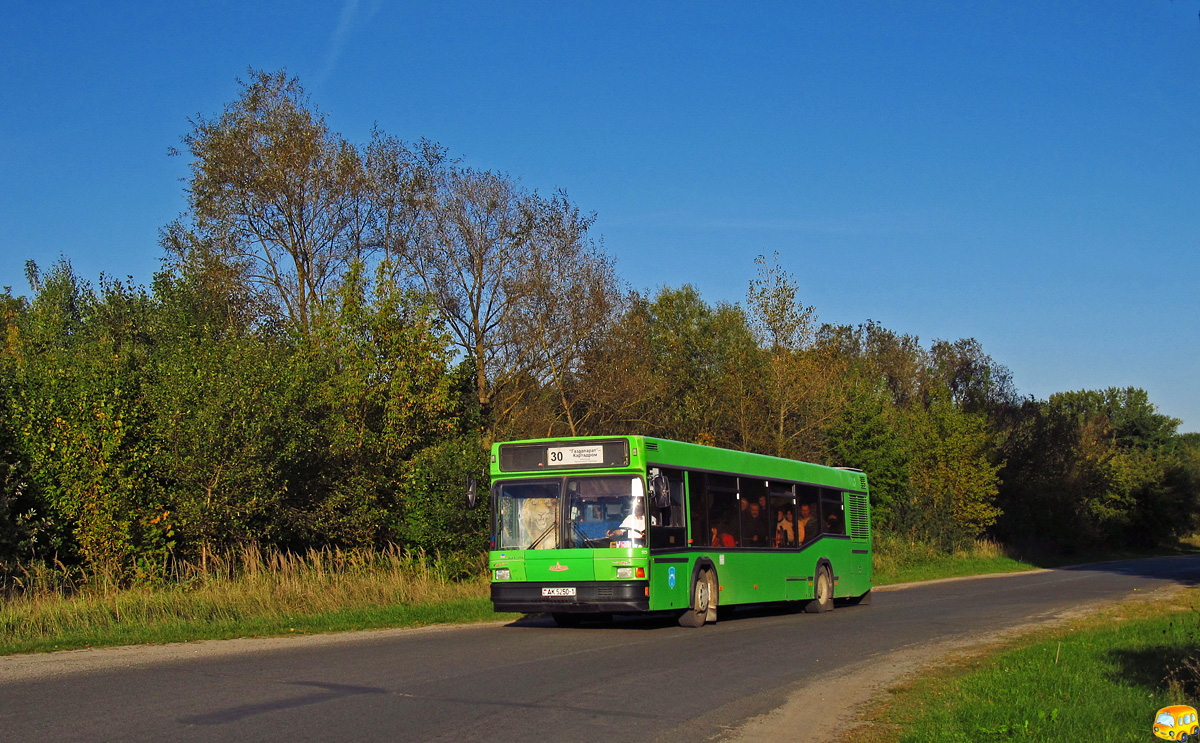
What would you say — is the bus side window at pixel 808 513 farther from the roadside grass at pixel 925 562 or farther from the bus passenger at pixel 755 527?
the roadside grass at pixel 925 562

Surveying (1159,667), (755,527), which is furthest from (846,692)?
(755,527)

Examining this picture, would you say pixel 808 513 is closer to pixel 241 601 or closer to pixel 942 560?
pixel 241 601

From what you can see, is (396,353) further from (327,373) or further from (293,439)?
(293,439)

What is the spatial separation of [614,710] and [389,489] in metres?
20.6

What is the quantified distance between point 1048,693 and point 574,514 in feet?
25.9

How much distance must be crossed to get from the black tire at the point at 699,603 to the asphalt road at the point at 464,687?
1.46 feet

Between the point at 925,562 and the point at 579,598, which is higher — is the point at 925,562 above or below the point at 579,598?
below

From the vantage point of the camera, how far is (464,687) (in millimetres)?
9828

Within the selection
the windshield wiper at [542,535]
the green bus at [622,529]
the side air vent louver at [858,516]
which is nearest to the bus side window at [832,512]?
the side air vent louver at [858,516]

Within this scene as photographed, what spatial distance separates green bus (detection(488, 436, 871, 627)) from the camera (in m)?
15.5

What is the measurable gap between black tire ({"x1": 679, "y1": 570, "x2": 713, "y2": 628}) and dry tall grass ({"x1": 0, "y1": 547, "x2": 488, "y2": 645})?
5.41m

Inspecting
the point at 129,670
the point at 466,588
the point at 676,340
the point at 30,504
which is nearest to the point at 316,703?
the point at 129,670

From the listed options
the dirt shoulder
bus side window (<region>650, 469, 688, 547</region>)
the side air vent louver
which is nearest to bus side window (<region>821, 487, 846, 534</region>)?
the side air vent louver

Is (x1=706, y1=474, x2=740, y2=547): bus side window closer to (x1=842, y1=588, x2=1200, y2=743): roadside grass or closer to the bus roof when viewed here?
the bus roof
